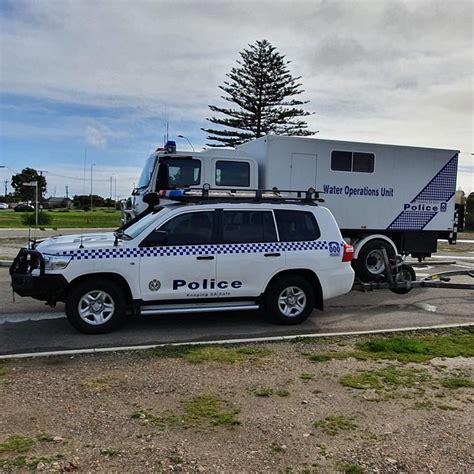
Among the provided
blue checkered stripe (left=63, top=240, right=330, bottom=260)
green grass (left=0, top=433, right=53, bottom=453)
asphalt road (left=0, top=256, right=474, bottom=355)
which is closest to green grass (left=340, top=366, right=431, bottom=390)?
asphalt road (left=0, top=256, right=474, bottom=355)

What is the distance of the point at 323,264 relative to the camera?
7.37 metres

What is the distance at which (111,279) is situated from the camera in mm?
6602

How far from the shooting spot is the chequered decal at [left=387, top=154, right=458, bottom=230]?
11.2m

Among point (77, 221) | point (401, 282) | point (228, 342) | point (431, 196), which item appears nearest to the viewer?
point (228, 342)

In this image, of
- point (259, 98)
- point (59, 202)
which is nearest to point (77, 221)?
point (259, 98)

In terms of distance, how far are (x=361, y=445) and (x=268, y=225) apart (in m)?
4.06

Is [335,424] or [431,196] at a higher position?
[431,196]

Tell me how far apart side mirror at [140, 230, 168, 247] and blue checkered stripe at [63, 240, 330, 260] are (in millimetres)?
55

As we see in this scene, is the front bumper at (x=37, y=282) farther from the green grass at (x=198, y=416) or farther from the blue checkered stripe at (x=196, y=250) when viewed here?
the green grass at (x=198, y=416)

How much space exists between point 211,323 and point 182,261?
3.95ft

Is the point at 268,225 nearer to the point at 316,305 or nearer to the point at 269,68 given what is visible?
the point at 316,305

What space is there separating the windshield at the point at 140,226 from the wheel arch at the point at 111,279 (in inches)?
24.1

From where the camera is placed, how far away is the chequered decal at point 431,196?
11.2 m

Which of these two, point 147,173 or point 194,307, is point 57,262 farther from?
point 147,173
